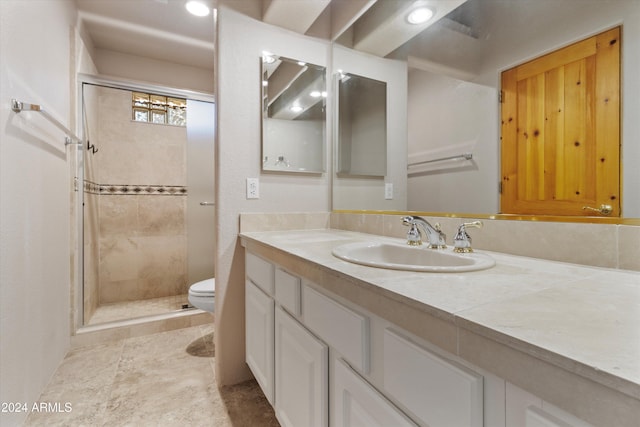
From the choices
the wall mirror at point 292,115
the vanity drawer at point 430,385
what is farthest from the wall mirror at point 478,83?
the vanity drawer at point 430,385

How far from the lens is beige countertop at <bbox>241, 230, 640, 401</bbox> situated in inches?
12.2

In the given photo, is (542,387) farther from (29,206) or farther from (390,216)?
(29,206)

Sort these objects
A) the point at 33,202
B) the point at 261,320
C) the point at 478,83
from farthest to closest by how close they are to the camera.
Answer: the point at 33,202, the point at 261,320, the point at 478,83

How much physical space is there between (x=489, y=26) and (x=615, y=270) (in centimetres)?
83

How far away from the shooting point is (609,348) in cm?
32

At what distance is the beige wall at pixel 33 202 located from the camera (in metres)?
1.18

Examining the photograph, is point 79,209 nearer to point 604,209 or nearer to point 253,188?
point 253,188

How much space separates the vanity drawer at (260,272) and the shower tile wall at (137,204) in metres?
1.90

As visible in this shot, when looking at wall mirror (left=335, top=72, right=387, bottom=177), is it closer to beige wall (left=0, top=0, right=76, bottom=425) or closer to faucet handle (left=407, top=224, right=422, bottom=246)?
faucet handle (left=407, top=224, right=422, bottom=246)

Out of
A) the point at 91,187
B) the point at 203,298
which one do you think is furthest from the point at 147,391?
the point at 91,187

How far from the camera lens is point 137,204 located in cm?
287

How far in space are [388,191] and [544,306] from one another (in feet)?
3.59

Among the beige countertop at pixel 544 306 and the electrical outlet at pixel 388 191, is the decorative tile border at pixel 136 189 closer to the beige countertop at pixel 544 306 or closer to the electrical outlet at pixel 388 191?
the electrical outlet at pixel 388 191

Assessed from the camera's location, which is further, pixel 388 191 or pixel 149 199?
pixel 149 199
